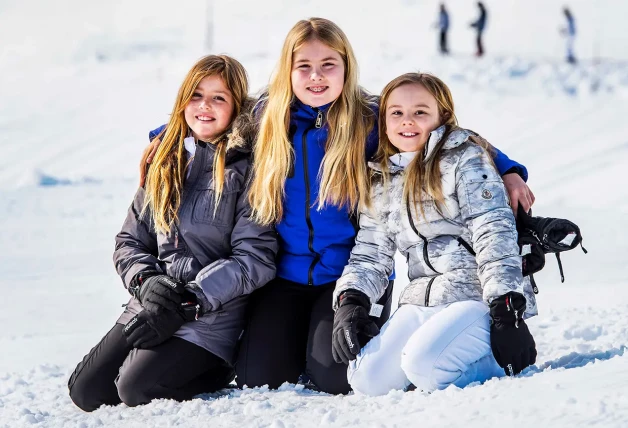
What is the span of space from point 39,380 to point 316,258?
1.50m

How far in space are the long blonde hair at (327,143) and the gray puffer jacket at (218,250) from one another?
83mm

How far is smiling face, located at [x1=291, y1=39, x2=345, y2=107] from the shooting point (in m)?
3.48

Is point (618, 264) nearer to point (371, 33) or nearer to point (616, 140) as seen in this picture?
point (616, 140)

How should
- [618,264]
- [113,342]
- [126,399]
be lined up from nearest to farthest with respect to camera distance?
[126,399] → [113,342] → [618,264]

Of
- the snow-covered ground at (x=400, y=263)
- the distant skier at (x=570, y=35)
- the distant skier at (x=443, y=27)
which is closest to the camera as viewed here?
the snow-covered ground at (x=400, y=263)

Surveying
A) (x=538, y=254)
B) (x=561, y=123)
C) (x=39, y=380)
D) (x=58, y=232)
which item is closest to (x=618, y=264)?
(x=538, y=254)

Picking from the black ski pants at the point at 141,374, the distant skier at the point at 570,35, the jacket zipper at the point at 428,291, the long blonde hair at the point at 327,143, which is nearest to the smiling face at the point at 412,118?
the long blonde hair at the point at 327,143

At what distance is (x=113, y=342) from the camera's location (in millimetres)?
3434

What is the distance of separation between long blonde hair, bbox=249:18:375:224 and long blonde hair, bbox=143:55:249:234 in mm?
166

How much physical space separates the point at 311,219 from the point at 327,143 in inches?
14.2

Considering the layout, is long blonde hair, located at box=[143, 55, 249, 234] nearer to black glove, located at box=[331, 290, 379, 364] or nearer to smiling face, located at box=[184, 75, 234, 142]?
smiling face, located at box=[184, 75, 234, 142]

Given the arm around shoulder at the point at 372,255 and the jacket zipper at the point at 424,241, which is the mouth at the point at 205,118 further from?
the jacket zipper at the point at 424,241

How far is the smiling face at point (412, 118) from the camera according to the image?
10.7 ft

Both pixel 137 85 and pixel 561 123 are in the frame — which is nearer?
pixel 561 123
